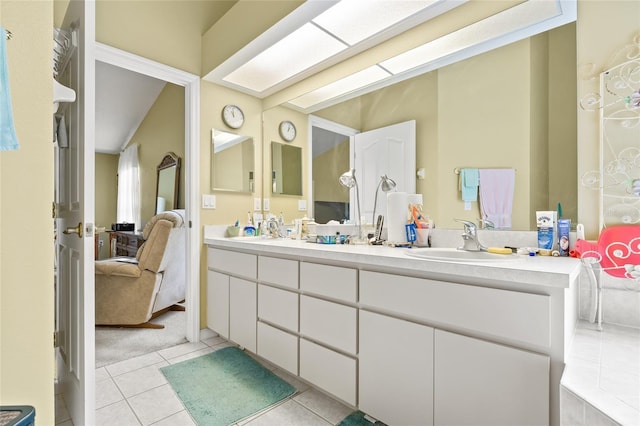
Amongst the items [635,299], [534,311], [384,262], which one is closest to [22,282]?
[384,262]

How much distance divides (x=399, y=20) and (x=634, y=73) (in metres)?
1.14

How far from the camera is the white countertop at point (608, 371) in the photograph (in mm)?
719

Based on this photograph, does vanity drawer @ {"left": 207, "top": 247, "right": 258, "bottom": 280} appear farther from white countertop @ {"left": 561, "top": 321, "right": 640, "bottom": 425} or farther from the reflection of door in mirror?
white countertop @ {"left": 561, "top": 321, "right": 640, "bottom": 425}

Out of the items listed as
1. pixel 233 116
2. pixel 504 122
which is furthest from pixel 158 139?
pixel 504 122

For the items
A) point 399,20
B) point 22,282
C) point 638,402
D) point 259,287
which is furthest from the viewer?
point 259,287

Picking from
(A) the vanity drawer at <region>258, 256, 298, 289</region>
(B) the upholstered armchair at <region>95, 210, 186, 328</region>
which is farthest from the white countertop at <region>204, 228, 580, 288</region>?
(B) the upholstered armchair at <region>95, 210, 186, 328</region>

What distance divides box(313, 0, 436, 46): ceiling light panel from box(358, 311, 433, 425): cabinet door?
1.65 m

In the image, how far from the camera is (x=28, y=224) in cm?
88

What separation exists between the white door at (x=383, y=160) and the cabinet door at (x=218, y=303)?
1114mm

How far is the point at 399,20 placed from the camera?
1801 mm

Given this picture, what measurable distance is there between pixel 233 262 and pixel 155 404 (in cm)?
91

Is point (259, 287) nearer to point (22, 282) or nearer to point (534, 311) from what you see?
point (22, 282)

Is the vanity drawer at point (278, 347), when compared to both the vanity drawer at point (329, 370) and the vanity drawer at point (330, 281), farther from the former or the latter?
the vanity drawer at point (330, 281)

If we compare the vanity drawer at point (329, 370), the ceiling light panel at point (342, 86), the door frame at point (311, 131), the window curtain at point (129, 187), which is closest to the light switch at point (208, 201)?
the door frame at point (311, 131)
